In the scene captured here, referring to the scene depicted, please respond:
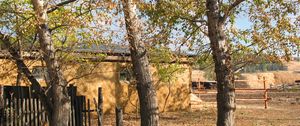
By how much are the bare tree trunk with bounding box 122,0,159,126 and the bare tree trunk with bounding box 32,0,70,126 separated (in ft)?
6.14

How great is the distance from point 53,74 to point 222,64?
4.08m

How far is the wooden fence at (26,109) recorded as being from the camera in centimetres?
1084

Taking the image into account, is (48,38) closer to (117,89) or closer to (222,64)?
(222,64)

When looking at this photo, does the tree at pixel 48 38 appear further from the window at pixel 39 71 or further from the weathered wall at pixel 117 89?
the weathered wall at pixel 117 89

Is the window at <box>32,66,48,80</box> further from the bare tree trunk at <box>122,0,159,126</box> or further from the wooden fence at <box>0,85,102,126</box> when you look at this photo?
the bare tree trunk at <box>122,0,159,126</box>

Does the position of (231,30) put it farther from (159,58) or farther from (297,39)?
(159,58)

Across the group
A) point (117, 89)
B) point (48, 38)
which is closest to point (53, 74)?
point (48, 38)

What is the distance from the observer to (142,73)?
1062 centimetres

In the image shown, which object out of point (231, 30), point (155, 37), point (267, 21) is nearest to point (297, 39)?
point (267, 21)

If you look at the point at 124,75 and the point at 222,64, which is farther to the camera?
the point at 124,75

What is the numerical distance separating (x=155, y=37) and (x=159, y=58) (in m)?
6.61

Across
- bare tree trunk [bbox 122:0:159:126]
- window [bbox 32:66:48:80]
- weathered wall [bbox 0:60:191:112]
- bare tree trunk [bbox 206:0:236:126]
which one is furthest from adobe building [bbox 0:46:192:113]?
bare tree trunk [bbox 122:0:159:126]

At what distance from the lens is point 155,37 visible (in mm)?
11555

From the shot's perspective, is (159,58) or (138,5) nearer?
(138,5)
